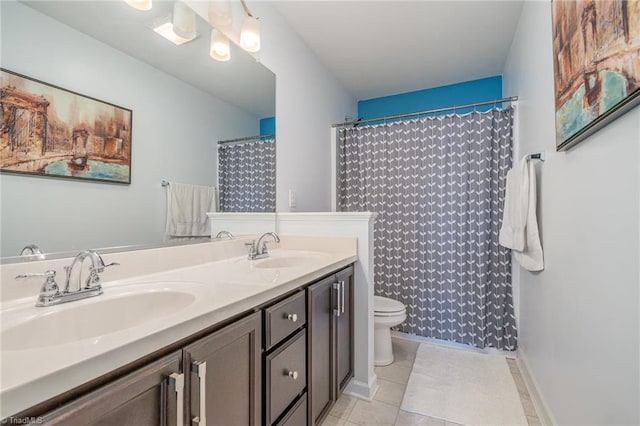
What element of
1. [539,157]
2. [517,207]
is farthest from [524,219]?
[539,157]

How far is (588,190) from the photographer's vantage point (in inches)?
39.5

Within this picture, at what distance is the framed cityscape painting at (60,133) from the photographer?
2.61 ft

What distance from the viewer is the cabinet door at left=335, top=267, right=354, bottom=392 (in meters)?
1.45

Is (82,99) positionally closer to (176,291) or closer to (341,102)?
(176,291)

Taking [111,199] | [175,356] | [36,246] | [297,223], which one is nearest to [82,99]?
[111,199]

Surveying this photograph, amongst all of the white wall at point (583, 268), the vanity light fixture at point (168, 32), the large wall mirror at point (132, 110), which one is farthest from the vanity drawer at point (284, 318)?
the vanity light fixture at point (168, 32)

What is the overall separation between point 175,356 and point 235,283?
0.35 m

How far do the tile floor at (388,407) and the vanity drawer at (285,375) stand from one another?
584 millimetres

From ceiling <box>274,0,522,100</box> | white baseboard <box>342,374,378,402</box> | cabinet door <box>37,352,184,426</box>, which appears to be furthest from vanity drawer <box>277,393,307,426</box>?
ceiling <box>274,0,522,100</box>

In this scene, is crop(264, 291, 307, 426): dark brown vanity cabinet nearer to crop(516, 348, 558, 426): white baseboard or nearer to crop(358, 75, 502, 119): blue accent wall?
crop(516, 348, 558, 426): white baseboard

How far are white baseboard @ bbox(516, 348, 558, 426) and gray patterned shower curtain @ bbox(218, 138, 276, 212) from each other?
5.90 ft

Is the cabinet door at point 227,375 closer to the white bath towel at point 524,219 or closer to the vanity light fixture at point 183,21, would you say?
the vanity light fixture at point 183,21

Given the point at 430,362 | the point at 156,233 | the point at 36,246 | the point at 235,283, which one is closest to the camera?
the point at 36,246

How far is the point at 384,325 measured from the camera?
2.00m
